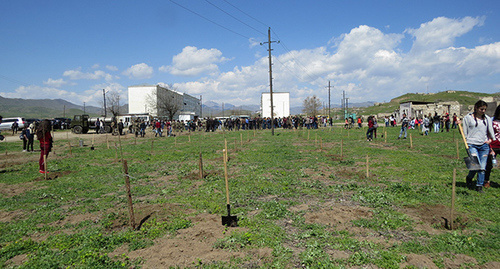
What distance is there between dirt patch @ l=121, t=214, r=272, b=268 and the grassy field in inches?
0.6

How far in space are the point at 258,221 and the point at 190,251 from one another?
1531mm

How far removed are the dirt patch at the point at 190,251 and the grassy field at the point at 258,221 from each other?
16 mm

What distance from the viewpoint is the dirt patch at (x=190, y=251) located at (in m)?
4.02

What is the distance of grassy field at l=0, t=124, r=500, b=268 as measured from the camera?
405 cm

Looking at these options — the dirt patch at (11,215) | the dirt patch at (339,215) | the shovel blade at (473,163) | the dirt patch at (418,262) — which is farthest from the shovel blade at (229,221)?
the shovel blade at (473,163)

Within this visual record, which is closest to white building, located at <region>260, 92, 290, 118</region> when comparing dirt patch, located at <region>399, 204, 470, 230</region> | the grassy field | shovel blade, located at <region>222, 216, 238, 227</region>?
the grassy field

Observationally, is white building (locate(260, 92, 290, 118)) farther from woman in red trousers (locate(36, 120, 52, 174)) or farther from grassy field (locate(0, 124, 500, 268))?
grassy field (locate(0, 124, 500, 268))

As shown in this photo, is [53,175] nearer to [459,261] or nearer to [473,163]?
[459,261]

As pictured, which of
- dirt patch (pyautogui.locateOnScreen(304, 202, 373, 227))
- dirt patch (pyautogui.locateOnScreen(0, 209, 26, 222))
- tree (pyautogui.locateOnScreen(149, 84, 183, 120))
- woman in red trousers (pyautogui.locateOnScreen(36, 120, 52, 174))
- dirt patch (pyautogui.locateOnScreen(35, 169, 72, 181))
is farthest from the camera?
tree (pyautogui.locateOnScreen(149, 84, 183, 120))

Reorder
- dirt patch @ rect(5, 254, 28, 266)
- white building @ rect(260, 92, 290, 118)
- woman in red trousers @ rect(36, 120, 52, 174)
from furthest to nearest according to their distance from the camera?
1. white building @ rect(260, 92, 290, 118)
2. woman in red trousers @ rect(36, 120, 52, 174)
3. dirt patch @ rect(5, 254, 28, 266)

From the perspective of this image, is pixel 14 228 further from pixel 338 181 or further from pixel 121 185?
pixel 338 181

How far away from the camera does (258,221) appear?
5398 millimetres

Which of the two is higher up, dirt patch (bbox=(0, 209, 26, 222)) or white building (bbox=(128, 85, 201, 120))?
white building (bbox=(128, 85, 201, 120))

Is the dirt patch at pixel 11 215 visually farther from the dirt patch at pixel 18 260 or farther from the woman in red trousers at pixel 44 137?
the woman in red trousers at pixel 44 137
